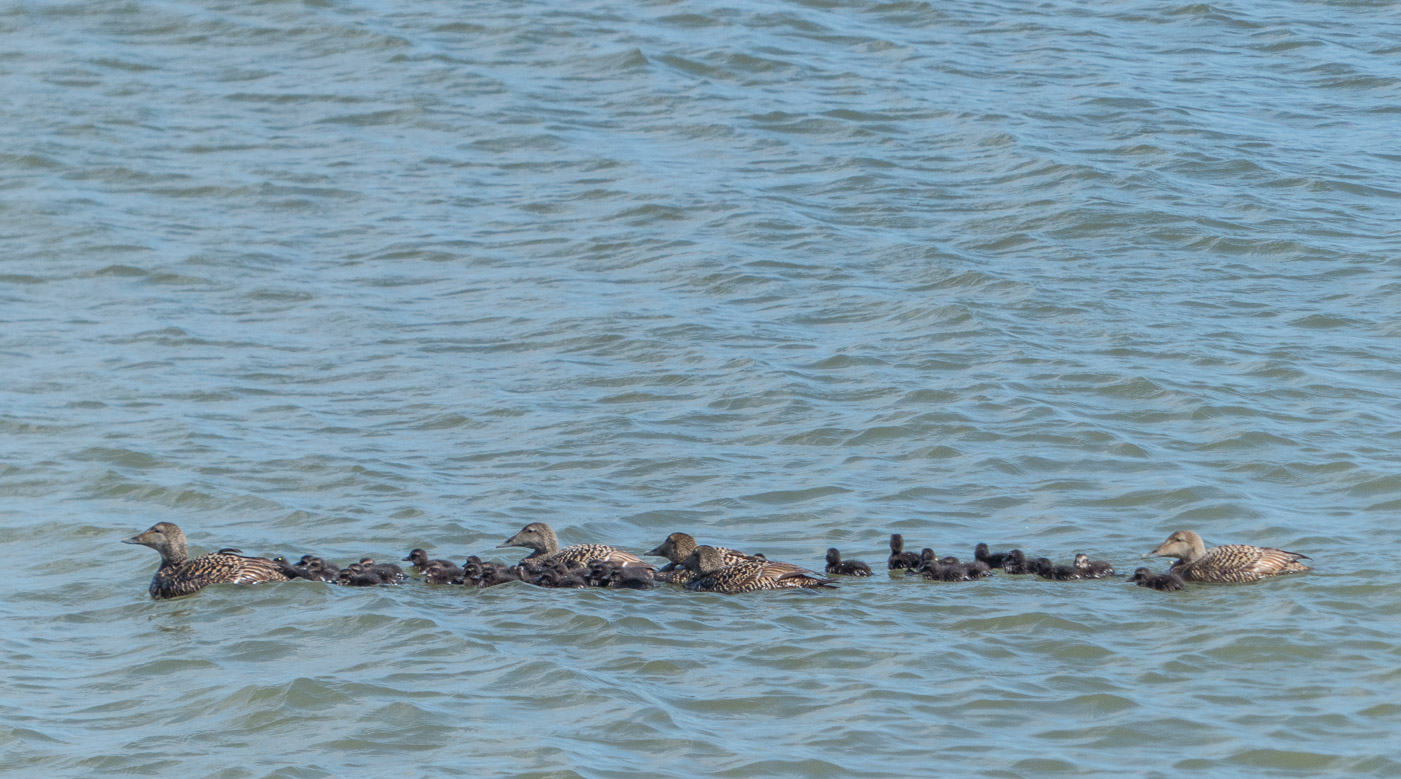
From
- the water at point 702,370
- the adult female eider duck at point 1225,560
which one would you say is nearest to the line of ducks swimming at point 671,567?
the adult female eider duck at point 1225,560

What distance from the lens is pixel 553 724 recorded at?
10.3m

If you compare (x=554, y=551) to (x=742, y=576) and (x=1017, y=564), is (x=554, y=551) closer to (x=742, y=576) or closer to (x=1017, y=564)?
(x=742, y=576)

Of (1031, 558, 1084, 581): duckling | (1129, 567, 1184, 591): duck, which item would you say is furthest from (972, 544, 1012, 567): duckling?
(1129, 567, 1184, 591): duck

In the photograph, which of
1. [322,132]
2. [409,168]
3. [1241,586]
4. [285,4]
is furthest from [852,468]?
[285,4]

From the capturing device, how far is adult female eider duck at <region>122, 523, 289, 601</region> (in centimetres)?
1288

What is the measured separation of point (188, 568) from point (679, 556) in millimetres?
3539

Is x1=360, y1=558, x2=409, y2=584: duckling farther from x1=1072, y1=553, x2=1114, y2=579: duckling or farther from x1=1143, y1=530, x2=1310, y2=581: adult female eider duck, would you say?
x1=1143, y1=530, x2=1310, y2=581: adult female eider duck

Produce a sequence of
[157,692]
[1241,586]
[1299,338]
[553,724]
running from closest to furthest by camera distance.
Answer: [553,724] → [157,692] → [1241,586] → [1299,338]

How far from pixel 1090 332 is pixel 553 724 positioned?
28.5 feet

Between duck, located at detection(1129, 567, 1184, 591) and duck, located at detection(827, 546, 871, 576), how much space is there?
1814 millimetres

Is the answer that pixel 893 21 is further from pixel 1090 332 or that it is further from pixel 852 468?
pixel 852 468

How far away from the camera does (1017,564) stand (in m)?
12.3

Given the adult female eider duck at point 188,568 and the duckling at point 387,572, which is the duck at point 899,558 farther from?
the adult female eider duck at point 188,568

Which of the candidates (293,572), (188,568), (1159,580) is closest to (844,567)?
(1159,580)
